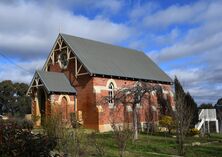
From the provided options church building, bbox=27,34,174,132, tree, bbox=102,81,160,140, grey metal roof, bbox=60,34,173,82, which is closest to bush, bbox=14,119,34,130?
church building, bbox=27,34,174,132

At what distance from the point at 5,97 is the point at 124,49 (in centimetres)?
3848

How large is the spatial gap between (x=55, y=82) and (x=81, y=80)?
2.64m

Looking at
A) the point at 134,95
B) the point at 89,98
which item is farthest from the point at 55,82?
the point at 134,95

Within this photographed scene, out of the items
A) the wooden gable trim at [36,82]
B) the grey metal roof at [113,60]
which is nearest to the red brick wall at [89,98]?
the grey metal roof at [113,60]

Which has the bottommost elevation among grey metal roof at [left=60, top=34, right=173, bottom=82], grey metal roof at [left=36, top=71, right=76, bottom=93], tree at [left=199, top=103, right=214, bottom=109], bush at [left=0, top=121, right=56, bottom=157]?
bush at [left=0, top=121, right=56, bottom=157]

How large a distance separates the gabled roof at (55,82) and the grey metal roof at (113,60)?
3044 millimetres

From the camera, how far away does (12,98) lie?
7575 cm

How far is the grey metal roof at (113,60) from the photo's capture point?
36.0m

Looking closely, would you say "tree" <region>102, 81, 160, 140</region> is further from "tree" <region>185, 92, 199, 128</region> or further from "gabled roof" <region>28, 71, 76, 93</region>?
"tree" <region>185, 92, 199, 128</region>

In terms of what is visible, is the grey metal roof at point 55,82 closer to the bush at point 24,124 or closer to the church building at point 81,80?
the church building at point 81,80

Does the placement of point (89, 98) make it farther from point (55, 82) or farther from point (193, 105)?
point (193, 105)

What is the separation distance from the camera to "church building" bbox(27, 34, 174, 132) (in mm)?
34381

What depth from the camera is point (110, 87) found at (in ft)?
121

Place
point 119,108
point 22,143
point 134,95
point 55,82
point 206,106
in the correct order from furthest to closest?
point 206,106
point 119,108
point 55,82
point 134,95
point 22,143
